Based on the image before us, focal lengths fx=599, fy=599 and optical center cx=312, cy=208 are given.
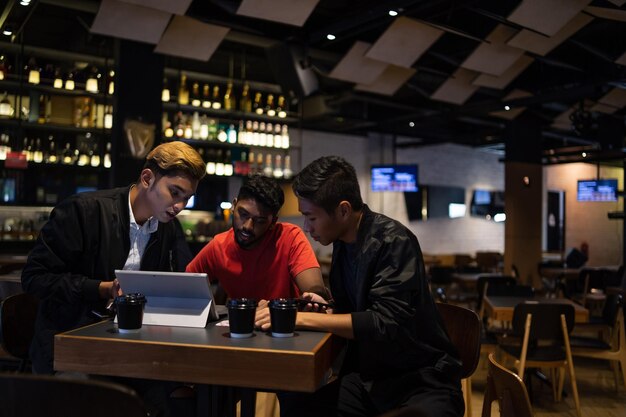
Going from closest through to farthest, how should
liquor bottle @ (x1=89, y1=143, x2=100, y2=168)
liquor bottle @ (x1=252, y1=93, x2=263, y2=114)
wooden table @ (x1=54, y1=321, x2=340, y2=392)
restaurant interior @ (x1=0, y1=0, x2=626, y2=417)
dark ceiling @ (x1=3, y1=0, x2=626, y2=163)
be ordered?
wooden table @ (x1=54, y1=321, x2=340, y2=392) < restaurant interior @ (x1=0, y1=0, x2=626, y2=417) < dark ceiling @ (x1=3, y1=0, x2=626, y2=163) < liquor bottle @ (x1=89, y1=143, x2=100, y2=168) < liquor bottle @ (x1=252, y1=93, x2=263, y2=114)

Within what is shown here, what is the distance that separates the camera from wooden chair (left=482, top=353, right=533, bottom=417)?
154cm

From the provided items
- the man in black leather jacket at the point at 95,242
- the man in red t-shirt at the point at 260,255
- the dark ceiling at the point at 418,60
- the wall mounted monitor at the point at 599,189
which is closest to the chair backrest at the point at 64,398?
the man in black leather jacket at the point at 95,242

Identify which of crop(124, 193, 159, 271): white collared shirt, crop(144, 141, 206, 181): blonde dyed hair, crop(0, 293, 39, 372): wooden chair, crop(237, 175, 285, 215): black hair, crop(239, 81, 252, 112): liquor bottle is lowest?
crop(0, 293, 39, 372): wooden chair

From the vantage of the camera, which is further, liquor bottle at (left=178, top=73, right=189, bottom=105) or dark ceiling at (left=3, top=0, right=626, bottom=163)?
liquor bottle at (left=178, top=73, right=189, bottom=105)

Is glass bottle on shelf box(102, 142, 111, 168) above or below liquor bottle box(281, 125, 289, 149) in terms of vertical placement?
below

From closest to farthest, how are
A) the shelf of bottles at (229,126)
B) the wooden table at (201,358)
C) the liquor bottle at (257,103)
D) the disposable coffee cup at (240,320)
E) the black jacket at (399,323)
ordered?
1. the wooden table at (201,358)
2. the disposable coffee cup at (240,320)
3. the black jacket at (399,323)
4. the shelf of bottles at (229,126)
5. the liquor bottle at (257,103)

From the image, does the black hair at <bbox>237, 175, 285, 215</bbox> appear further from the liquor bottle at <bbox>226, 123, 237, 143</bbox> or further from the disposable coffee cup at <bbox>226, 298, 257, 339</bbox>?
the liquor bottle at <bbox>226, 123, 237, 143</bbox>

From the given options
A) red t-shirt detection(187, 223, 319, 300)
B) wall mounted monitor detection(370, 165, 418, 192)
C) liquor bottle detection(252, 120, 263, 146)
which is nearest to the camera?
red t-shirt detection(187, 223, 319, 300)

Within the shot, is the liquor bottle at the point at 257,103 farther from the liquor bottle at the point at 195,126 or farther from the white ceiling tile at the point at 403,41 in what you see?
the white ceiling tile at the point at 403,41

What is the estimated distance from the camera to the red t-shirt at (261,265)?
107 inches

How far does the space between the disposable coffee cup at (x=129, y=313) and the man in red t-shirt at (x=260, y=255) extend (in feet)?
3.05

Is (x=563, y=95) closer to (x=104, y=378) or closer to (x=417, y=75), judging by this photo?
(x=417, y=75)

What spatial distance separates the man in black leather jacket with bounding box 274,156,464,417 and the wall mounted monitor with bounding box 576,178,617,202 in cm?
1308

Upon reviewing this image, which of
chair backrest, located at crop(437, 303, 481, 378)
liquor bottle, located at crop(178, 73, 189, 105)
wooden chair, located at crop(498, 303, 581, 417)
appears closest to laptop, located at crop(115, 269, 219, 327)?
chair backrest, located at crop(437, 303, 481, 378)
